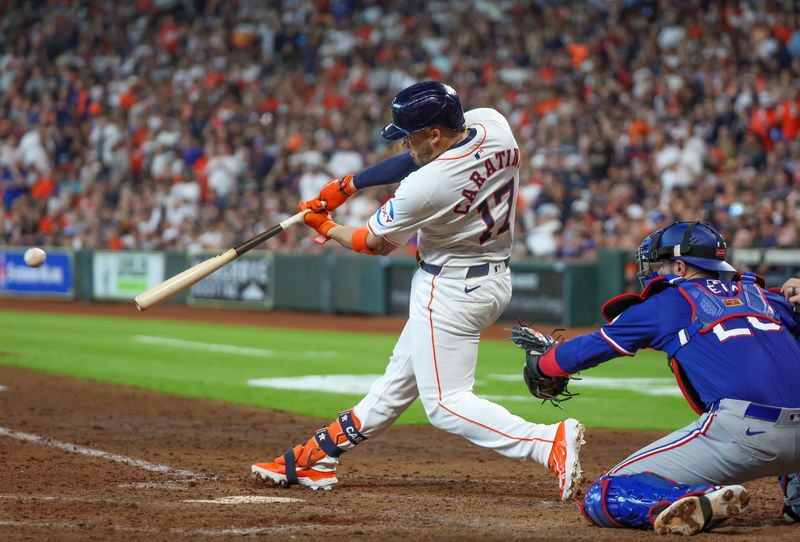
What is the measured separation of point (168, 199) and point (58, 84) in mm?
7036

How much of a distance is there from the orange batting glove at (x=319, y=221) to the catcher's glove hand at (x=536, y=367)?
116 centimetres

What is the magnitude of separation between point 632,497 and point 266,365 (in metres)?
8.86

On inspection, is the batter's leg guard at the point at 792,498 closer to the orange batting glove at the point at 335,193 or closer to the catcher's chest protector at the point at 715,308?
the catcher's chest protector at the point at 715,308

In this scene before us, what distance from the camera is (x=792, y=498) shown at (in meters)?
5.11

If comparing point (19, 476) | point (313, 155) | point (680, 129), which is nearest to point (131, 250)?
point (313, 155)

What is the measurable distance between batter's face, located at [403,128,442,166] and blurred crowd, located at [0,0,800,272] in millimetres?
10312

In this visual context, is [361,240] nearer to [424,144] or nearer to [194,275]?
[424,144]

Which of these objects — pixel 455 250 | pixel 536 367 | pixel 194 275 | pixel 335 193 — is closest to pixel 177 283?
pixel 194 275

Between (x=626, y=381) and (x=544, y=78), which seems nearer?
(x=626, y=381)

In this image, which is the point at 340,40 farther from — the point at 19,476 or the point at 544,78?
the point at 19,476

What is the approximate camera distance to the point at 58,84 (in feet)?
94.7

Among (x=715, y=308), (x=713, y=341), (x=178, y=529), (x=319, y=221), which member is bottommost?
(x=178, y=529)

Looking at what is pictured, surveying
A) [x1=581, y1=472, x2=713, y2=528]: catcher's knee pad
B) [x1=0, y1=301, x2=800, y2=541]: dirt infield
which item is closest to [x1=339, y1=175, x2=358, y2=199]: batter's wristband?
[x1=0, y1=301, x2=800, y2=541]: dirt infield

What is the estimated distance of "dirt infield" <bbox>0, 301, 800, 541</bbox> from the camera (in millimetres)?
4828
